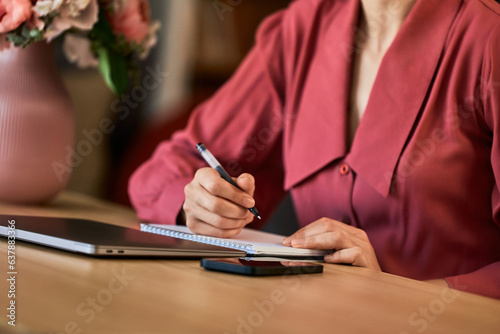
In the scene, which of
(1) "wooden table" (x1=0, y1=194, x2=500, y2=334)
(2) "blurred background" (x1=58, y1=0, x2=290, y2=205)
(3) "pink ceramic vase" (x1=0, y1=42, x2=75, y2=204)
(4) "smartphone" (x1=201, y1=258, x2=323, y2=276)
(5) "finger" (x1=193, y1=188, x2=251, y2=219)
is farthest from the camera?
(2) "blurred background" (x1=58, y1=0, x2=290, y2=205)

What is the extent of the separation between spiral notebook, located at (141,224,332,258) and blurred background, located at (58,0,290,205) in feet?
5.69

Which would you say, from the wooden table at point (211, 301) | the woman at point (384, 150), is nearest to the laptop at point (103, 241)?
the wooden table at point (211, 301)

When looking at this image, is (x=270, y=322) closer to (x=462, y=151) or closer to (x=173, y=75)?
(x=462, y=151)

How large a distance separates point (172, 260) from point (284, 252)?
0.14 meters

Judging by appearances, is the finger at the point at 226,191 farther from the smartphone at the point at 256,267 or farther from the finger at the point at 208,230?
the smartphone at the point at 256,267

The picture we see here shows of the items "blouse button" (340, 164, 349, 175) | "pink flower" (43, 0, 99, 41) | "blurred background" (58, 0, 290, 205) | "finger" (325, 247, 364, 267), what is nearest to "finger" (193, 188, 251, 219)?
"finger" (325, 247, 364, 267)

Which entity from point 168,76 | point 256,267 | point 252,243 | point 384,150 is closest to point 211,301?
point 256,267

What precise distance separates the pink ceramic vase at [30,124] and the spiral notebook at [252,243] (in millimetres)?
359

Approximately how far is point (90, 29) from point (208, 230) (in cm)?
52

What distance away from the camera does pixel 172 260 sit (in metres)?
0.66

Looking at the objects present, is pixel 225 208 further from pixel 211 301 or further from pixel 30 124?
pixel 30 124

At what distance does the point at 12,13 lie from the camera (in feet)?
3.24

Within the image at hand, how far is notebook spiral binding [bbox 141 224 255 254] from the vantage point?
719mm

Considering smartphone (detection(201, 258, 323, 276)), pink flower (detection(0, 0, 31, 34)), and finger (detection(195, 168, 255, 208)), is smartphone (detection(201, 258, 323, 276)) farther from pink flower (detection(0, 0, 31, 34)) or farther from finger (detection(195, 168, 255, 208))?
pink flower (detection(0, 0, 31, 34))
